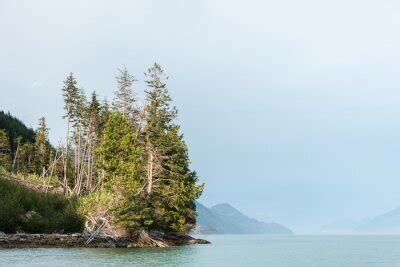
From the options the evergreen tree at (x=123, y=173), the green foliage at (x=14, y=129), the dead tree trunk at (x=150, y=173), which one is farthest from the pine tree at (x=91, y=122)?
the green foliage at (x=14, y=129)

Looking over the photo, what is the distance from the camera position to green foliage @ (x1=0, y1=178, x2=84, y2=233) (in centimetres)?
5172

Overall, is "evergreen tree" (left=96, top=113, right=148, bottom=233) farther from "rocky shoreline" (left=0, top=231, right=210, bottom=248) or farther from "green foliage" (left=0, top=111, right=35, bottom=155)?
"green foliage" (left=0, top=111, right=35, bottom=155)

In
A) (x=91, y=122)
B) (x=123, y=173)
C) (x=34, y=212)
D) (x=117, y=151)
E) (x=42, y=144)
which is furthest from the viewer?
(x=42, y=144)

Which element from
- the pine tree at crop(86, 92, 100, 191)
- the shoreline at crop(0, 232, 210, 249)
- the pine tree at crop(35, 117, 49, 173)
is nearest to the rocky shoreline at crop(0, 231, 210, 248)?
the shoreline at crop(0, 232, 210, 249)

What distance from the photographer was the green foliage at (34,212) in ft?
170

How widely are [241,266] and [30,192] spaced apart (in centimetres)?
2474

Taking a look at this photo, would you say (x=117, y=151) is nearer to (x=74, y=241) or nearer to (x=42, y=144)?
(x=74, y=241)

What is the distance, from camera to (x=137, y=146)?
72.4 m

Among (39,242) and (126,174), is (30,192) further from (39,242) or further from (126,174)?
(126,174)

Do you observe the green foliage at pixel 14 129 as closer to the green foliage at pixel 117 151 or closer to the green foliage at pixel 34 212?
the green foliage at pixel 117 151

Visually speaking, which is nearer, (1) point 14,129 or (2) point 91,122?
(2) point 91,122

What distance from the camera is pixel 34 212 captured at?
178 ft

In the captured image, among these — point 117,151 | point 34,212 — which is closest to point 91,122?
point 117,151

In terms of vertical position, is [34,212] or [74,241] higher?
[34,212]
